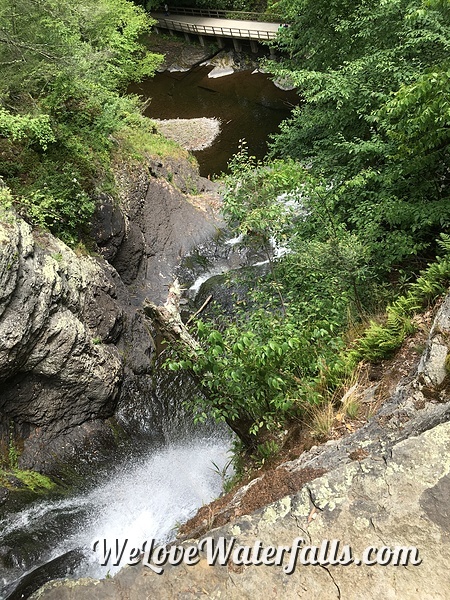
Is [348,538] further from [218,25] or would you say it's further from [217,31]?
[218,25]

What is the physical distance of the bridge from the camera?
2684 centimetres

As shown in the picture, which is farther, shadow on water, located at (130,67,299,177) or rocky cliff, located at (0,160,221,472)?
shadow on water, located at (130,67,299,177)

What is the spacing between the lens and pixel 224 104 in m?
23.3

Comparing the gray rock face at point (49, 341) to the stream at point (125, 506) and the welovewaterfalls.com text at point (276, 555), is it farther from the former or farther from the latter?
the welovewaterfalls.com text at point (276, 555)

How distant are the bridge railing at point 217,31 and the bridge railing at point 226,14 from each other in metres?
1.54

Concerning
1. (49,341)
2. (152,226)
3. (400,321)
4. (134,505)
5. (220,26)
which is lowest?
(134,505)

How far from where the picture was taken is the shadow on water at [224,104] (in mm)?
19375

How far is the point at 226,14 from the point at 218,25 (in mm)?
1848

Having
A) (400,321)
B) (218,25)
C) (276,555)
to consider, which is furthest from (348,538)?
(218,25)

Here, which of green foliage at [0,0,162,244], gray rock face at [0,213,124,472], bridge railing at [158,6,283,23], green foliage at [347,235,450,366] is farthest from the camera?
bridge railing at [158,6,283,23]

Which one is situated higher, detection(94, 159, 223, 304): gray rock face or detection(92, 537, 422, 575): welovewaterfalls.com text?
detection(94, 159, 223, 304): gray rock face

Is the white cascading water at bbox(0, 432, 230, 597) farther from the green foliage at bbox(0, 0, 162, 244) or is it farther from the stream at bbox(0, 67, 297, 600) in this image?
the green foliage at bbox(0, 0, 162, 244)

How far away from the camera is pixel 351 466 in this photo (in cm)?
319

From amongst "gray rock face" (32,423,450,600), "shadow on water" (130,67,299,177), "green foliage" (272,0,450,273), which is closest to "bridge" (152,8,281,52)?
"shadow on water" (130,67,299,177)
